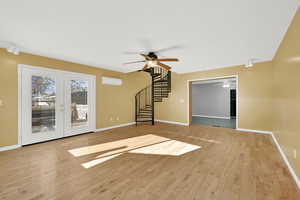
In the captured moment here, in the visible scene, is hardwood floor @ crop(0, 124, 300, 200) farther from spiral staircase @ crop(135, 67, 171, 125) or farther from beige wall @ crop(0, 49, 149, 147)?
spiral staircase @ crop(135, 67, 171, 125)

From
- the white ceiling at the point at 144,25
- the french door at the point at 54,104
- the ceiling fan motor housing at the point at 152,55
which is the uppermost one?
the white ceiling at the point at 144,25

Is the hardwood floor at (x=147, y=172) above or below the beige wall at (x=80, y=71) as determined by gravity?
below

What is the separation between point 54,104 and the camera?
3.87 m

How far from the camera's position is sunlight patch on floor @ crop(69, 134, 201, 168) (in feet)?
9.30

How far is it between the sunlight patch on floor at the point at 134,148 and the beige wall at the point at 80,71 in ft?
5.69

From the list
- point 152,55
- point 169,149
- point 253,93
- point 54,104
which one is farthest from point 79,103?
point 253,93

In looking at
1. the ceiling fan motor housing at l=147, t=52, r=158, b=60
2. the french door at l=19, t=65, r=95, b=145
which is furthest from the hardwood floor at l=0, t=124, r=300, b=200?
the ceiling fan motor housing at l=147, t=52, r=158, b=60

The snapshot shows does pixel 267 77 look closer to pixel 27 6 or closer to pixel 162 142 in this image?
pixel 162 142

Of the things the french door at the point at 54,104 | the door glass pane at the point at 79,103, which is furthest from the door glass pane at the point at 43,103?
the door glass pane at the point at 79,103

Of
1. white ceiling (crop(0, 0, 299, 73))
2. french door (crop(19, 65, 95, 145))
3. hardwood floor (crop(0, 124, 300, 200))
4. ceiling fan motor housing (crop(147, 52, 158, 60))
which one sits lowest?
hardwood floor (crop(0, 124, 300, 200))

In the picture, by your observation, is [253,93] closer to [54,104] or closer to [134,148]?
[134,148]

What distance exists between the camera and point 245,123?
186 inches

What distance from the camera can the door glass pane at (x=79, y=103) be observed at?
4285 mm

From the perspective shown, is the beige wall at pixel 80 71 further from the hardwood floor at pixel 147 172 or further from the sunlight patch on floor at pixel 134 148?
the sunlight patch on floor at pixel 134 148
